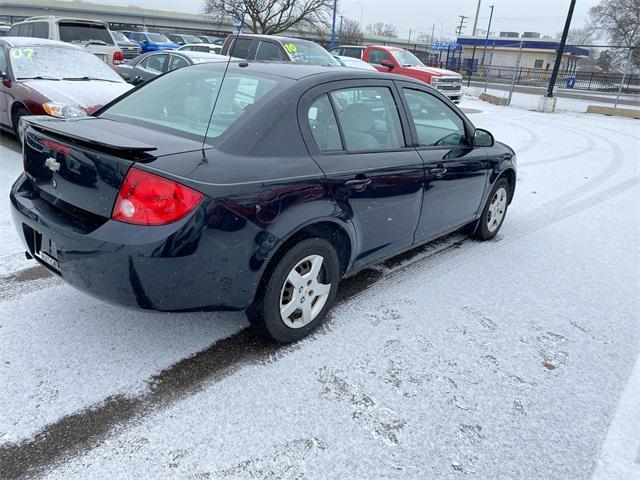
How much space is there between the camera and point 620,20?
46.3 meters

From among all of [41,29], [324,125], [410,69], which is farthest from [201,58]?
[324,125]

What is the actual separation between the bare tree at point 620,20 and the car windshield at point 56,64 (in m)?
50.1

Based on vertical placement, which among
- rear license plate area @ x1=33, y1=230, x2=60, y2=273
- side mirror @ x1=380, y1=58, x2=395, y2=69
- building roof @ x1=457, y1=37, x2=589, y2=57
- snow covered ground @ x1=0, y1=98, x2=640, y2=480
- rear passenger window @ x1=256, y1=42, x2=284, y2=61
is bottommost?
snow covered ground @ x1=0, y1=98, x2=640, y2=480

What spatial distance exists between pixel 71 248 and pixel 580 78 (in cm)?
3809

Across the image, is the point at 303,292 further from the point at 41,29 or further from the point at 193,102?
the point at 41,29

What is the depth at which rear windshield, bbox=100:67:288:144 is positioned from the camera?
2789mm

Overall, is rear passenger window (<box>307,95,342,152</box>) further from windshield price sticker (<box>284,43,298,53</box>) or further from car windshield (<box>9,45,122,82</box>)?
windshield price sticker (<box>284,43,298,53</box>)

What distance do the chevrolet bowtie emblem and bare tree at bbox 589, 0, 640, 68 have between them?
5339 centimetres

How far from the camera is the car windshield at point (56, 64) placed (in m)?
7.01

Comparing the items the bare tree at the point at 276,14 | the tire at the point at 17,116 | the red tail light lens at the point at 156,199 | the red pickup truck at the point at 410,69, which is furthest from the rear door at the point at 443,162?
the bare tree at the point at 276,14

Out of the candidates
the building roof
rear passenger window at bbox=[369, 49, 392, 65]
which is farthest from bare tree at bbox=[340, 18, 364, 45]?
rear passenger window at bbox=[369, 49, 392, 65]

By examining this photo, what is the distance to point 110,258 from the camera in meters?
2.33

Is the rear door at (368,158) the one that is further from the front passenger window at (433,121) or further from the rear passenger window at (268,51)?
the rear passenger window at (268,51)

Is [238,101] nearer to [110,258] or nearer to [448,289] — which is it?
[110,258]
